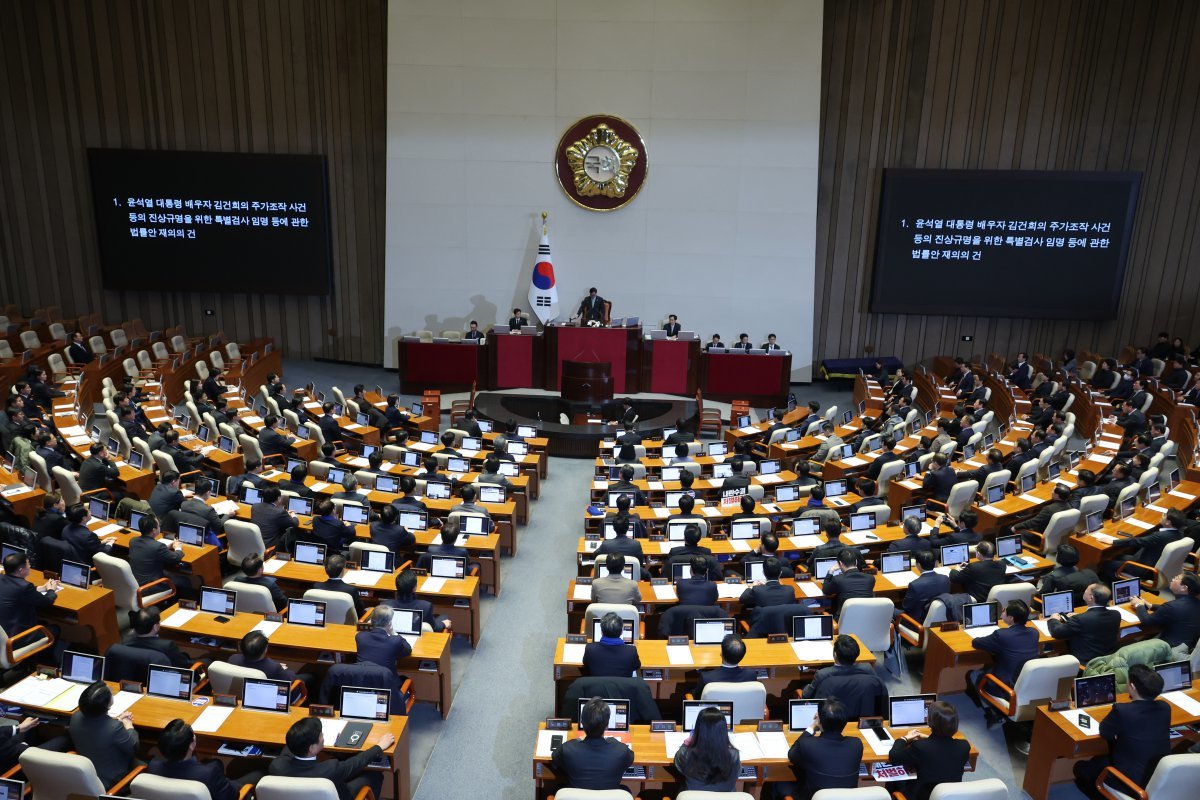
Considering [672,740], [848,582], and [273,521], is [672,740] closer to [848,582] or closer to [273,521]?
[848,582]

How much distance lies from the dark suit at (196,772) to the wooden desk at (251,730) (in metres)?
0.46

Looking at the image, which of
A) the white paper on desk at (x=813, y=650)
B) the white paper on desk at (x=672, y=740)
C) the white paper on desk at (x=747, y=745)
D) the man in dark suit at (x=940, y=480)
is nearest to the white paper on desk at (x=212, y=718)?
the white paper on desk at (x=672, y=740)

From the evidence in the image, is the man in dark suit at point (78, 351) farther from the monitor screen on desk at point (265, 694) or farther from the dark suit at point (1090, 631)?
the dark suit at point (1090, 631)

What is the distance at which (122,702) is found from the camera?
18.4 feet

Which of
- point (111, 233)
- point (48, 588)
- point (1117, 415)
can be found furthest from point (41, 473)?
point (1117, 415)

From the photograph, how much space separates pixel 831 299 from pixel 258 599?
16.1 metres

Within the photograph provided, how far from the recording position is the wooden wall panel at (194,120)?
1912 cm

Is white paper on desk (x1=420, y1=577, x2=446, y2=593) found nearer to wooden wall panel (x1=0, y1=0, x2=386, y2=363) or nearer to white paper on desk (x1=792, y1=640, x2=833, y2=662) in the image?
white paper on desk (x1=792, y1=640, x2=833, y2=662)

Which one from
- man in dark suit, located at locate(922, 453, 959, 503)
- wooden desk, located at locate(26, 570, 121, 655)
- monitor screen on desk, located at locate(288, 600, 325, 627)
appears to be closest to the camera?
monitor screen on desk, located at locate(288, 600, 325, 627)

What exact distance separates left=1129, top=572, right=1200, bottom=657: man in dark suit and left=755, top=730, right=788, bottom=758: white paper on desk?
11.6ft

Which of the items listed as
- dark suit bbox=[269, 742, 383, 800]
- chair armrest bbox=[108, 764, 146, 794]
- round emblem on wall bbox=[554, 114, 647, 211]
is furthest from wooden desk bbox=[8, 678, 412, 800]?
round emblem on wall bbox=[554, 114, 647, 211]

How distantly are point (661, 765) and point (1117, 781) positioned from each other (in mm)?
2923

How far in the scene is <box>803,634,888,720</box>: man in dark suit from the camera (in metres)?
5.75

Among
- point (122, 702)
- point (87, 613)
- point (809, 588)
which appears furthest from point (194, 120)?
point (809, 588)
